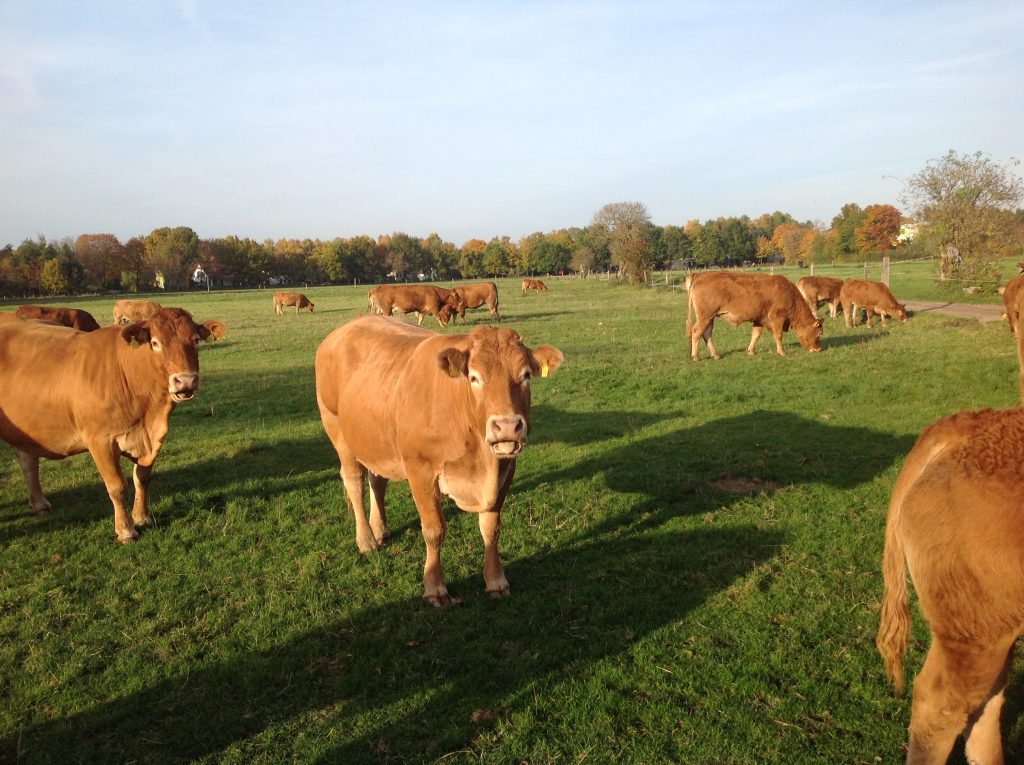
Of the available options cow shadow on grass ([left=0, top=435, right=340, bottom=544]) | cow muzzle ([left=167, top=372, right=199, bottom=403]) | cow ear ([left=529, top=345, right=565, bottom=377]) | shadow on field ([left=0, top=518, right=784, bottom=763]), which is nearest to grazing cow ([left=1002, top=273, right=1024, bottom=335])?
shadow on field ([left=0, top=518, right=784, bottom=763])

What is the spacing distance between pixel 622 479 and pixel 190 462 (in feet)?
20.6

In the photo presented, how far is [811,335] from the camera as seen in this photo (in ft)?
57.2

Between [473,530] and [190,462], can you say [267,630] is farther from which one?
[190,462]

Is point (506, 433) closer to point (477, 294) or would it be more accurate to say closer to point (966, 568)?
point (966, 568)

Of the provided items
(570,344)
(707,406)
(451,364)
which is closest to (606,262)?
(570,344)

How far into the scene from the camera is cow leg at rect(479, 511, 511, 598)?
211 inches

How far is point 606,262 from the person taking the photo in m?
117

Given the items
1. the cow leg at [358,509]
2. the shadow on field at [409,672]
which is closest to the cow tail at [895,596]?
the shadow on field at [409,672]

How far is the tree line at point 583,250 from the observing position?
31.4 metres

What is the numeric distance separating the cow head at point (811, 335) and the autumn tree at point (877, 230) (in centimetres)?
7580

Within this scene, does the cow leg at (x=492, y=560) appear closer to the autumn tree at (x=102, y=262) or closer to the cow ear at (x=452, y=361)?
the cow ear at (x=452, y=361)

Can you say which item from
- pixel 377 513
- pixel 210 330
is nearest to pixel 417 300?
pixel 210 330

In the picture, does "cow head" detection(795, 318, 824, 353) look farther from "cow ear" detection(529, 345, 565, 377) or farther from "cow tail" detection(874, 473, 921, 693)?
"cow tail" detection(874, 473, 921, 693)

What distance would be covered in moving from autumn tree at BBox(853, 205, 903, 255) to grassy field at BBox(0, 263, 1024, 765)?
286 ft
